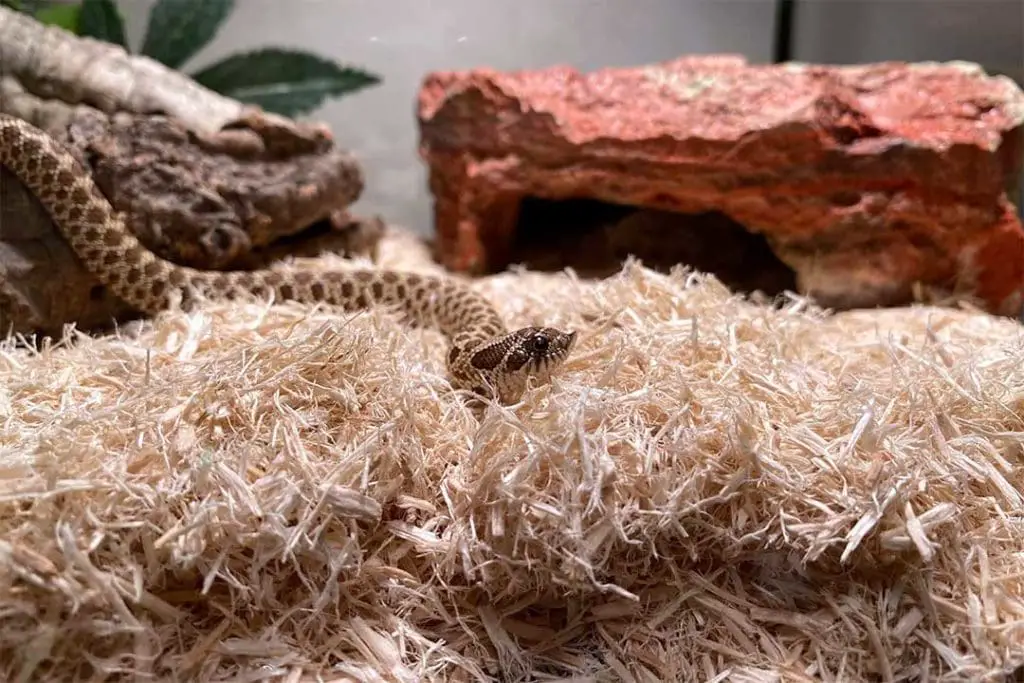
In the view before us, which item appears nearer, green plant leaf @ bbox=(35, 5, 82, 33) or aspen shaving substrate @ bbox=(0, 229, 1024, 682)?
aspen shaving substrate @ bbox=(0, 229, 1024, 682)

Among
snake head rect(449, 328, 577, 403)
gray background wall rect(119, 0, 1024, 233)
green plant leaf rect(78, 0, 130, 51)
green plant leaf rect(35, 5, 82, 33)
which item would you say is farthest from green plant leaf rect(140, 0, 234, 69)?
snake head rect(449, 328, 577, 403)

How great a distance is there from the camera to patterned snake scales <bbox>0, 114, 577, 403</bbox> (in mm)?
2395

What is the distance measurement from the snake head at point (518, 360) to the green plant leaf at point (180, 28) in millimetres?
2883

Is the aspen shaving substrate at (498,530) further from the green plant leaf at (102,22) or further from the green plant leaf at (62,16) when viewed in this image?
the green plant leaf at (102,22)

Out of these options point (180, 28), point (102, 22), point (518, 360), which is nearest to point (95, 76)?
point (102, 22)

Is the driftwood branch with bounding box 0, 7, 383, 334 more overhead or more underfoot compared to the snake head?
more overhead

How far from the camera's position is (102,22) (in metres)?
3.77

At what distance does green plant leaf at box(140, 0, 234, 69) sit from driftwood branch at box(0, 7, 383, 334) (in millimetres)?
528

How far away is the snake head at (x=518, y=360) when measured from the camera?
237cm

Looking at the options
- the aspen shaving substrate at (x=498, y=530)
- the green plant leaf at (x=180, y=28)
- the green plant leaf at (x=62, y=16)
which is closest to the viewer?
the aspen shaving substrate at (x=498, y=530)

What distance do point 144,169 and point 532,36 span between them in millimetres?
2135

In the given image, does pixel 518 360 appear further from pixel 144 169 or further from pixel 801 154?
pixel 144 169

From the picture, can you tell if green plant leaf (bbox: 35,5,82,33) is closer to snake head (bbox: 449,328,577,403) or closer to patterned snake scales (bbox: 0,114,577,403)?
patterned snake scales (bbox: 0,114,577,403)

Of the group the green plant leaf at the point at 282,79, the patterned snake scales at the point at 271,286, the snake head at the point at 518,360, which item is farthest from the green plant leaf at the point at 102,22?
the snake head at the point at 518,360
